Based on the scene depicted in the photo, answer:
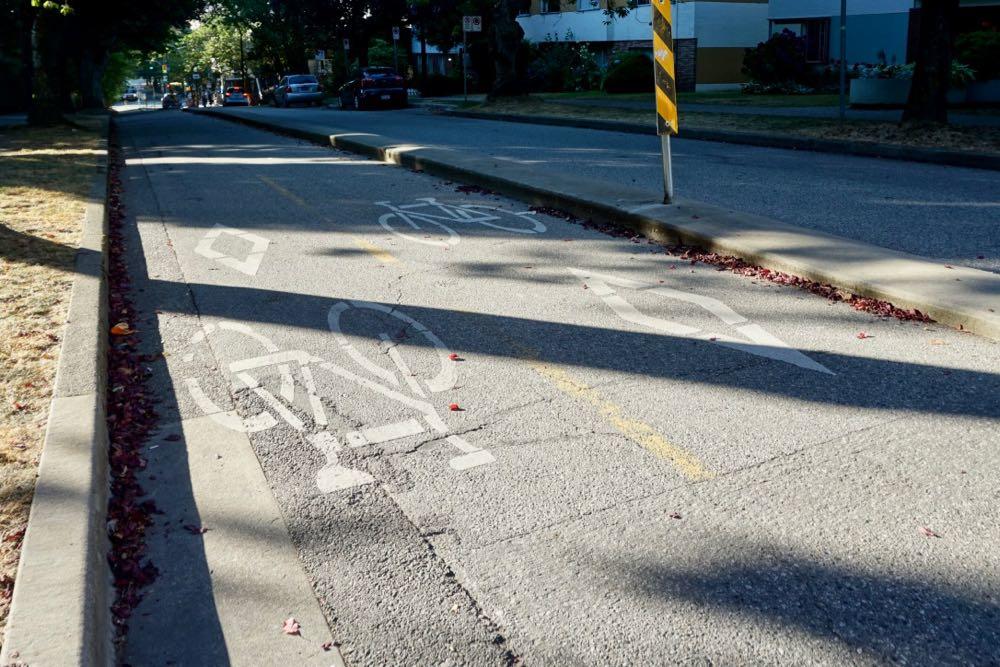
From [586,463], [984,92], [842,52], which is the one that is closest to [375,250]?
[586,463]

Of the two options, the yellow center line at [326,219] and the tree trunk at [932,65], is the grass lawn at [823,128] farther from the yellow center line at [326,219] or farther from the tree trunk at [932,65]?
the yellow center line at [326,219]

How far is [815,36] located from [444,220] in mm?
28325

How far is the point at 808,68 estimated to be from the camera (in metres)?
31.7

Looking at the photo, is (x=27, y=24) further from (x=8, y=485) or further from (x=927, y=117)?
(x=8, y=485)

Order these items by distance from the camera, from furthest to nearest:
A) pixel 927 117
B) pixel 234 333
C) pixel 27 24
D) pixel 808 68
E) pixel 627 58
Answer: pixel 627 58 < pixel 808 68 < pixel 27 24 < pixel 927 117 < pixel 234 333

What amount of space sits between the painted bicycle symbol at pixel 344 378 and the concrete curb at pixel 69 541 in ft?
2.02

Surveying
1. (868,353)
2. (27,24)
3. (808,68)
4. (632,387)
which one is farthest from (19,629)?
(808,68)

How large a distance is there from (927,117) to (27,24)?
22.0 m

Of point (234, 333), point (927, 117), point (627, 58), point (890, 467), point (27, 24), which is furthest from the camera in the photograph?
point (627, 58)

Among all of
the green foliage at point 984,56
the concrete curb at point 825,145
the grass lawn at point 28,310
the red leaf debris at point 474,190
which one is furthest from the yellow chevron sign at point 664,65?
the green foliage at point 984,56

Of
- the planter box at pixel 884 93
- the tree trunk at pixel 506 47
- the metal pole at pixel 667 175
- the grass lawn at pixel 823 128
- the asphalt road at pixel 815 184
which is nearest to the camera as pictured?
the asphalt road at pixel 815 184

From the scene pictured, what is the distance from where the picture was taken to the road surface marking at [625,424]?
3957 mm

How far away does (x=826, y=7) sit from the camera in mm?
32062

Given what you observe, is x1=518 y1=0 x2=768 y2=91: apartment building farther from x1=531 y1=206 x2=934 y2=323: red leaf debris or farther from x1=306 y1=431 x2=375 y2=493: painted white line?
x1=306 y1=431 x2=375 y2=493: painted white line
